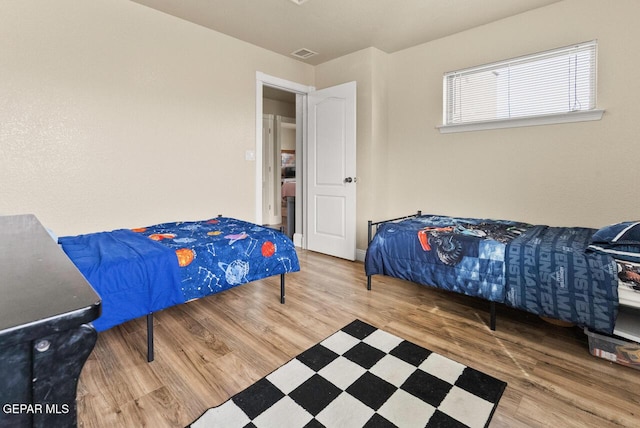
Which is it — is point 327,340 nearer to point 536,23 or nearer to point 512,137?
point 512,137

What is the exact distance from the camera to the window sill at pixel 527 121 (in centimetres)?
261

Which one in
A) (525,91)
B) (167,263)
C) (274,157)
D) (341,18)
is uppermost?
(341,18)

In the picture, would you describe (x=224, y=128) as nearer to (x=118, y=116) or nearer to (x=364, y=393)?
(x=118, y=116)

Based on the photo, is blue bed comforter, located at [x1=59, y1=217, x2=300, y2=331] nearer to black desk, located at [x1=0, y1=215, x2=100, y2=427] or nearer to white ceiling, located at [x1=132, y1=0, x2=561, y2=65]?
black desk, located at [x1=0, y1=215, x2=100, y2=427]

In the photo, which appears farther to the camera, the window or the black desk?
the window

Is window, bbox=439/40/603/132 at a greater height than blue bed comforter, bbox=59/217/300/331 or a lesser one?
greater

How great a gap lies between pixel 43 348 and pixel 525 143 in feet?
11.4

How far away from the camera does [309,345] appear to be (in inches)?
78.8

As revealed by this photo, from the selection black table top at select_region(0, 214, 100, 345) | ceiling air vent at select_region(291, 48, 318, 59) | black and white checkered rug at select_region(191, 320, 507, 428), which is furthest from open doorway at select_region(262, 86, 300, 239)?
black table top at select_region(0, 214, 100, 345)

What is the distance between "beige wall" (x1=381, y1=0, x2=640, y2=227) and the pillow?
0.92 meters

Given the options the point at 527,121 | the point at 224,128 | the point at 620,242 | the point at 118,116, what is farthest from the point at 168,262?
the point at 527,121

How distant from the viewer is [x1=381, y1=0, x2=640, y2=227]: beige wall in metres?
2.51

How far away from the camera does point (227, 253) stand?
217cm

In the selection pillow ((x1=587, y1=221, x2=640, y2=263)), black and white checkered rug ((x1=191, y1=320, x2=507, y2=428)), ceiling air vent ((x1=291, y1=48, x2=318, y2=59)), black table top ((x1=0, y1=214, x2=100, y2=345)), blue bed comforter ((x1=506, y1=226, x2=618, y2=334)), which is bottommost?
black and white checkered rug ((x1=191, y1=320, x2=507, y2=428))
